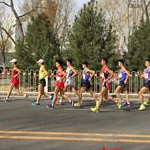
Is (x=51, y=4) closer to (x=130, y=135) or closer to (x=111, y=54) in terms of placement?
(x=111, y=54)

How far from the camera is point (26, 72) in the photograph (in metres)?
21.6

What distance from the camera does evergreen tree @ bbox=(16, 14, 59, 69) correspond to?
22.3 metres

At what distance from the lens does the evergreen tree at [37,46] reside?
877 inches

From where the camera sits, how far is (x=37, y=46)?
73.6 feet

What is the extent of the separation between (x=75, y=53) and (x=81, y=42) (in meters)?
0.62

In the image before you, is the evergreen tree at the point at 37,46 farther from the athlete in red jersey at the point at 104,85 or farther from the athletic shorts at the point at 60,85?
the athlete in red jersey at the point at 104,85

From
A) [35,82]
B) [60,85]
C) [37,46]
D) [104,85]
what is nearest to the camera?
[104,85]

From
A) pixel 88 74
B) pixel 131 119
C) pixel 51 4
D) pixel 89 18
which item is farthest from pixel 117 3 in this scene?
pixel 131 119

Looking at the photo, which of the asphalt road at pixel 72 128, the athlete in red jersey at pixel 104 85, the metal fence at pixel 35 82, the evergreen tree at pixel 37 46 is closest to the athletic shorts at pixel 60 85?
the asphalt road at pixel 72 128

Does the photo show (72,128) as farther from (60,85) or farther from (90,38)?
(90,38)

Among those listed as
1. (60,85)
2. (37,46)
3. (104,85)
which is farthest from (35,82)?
(104,85)

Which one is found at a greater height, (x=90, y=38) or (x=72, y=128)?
(x=90, y=38)

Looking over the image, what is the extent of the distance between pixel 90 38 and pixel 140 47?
89.4 inches

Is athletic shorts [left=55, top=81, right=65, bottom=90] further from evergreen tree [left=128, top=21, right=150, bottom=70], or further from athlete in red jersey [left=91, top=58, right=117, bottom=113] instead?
evergreen tree [left=128, top=21, right=150, bottom=70]
